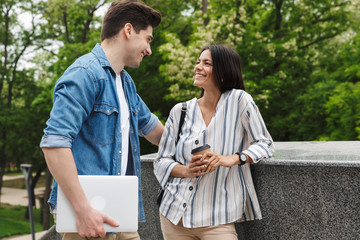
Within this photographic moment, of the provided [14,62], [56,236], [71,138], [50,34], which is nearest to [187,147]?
[71,138]

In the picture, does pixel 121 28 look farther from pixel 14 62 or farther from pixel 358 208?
pixel 14 62

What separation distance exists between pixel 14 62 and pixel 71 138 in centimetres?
2604

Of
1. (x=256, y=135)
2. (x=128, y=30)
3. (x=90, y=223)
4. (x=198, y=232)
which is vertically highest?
(x=128, y=30)

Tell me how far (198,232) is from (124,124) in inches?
34.6

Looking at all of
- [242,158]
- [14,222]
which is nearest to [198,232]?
[242,158]

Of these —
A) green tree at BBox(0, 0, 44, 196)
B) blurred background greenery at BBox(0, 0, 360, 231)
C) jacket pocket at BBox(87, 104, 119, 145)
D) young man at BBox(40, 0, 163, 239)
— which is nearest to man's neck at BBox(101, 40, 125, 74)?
young man at BBox(40, 0, 163, 239)

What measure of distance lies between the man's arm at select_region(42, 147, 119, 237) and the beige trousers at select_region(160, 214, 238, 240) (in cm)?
89

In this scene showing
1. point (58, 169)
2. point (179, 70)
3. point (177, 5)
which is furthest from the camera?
point (177, 5)

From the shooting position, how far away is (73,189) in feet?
5.64

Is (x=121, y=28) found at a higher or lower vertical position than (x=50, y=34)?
lower

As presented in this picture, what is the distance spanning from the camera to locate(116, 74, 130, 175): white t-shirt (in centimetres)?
213

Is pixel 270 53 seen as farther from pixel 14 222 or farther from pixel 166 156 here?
pixel 14 222

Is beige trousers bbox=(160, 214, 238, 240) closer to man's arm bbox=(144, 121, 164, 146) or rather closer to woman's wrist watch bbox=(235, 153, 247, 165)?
woman's wrist watch bbox=(235, 153, 247, 165)

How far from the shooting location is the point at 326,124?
14.1 metres
